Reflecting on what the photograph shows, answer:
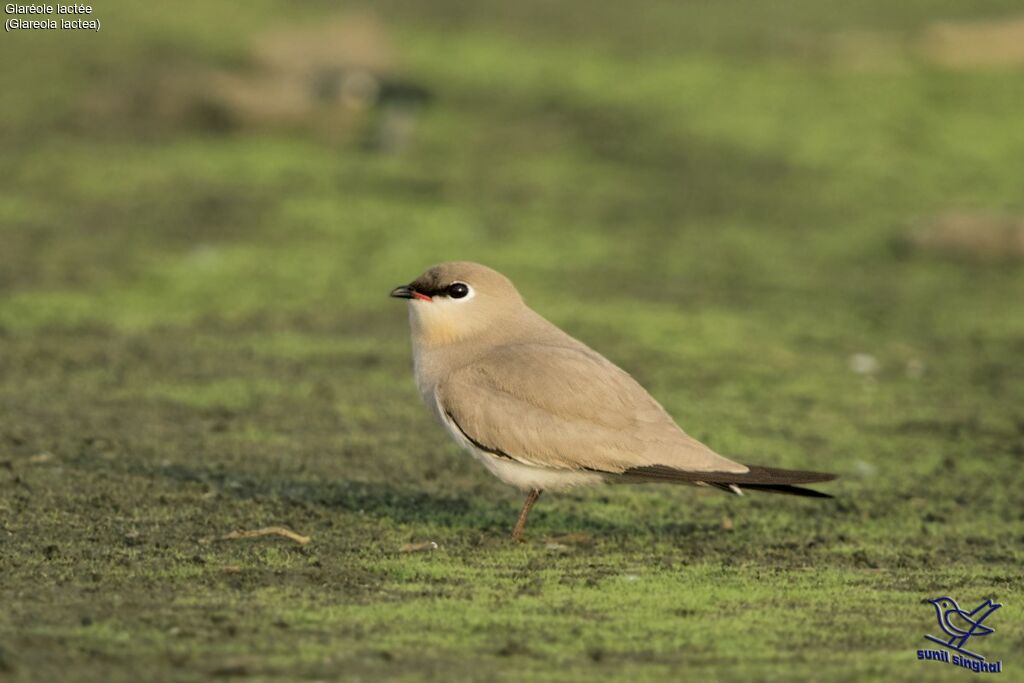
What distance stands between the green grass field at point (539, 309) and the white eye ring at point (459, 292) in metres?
0.78

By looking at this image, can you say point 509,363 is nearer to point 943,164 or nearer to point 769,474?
point 769,474

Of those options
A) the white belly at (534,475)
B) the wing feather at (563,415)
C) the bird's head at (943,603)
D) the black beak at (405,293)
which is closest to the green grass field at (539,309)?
the bird's head at (943,603)

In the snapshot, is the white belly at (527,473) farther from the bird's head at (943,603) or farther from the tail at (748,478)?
the bird's head at (943,603)

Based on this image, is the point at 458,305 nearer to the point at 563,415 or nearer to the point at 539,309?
the point at 563,415

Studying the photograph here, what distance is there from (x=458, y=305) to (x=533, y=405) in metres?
0.50

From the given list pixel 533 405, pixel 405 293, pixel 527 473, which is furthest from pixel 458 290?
pixel 527 473

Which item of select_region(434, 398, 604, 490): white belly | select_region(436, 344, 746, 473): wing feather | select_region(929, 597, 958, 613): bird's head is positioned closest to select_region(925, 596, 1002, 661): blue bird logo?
select_region(929, 597, 958, 613): bird's head

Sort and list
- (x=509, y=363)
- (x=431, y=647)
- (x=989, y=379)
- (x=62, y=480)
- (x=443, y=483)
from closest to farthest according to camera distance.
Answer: (x=431, y=647)
(x=509, y=363)
(x=62, y=480)
(x=443, y=483)
(x=989, y=379)

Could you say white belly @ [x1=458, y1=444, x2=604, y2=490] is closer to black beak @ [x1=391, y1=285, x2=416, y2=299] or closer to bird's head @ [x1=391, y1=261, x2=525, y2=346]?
bird's head @ [x1=391, y1=261, x2=525, y2=346]

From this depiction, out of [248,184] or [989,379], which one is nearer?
[989,379]

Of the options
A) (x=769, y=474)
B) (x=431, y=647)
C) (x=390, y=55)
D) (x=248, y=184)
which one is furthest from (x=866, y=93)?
(x=431, y=647)

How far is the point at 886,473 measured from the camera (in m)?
6.86

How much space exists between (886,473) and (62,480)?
323 cm

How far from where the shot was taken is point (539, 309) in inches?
376
